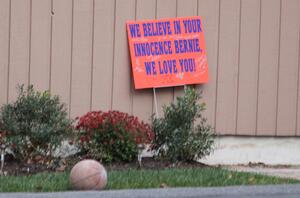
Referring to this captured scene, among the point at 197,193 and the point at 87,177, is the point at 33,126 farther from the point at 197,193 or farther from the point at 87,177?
the point at 197,193

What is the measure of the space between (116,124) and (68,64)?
145 centimetres

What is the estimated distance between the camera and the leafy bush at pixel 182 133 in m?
12.0

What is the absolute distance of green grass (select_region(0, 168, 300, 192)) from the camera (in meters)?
9.34

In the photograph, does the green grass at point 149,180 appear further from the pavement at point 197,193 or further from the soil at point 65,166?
the soil at point 65,166

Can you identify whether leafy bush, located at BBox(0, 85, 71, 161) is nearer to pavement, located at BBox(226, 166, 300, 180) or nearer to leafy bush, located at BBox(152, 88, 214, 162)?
leafy bush, located at BBox(152, 88, 214, 162)

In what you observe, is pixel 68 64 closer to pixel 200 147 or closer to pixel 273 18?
pixel 200 147

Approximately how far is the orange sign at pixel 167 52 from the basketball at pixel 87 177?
3540 mm

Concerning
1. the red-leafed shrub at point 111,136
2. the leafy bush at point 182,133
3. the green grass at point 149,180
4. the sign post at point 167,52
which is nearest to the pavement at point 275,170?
the leafy bush at point 182,133

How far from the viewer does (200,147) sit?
1206 centimetres

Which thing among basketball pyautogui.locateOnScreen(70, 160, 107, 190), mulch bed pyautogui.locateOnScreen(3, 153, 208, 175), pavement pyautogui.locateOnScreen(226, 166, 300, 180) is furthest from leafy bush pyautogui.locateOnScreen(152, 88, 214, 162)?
basketball pyautogui.locateOnScreen(70, 160, 107, 190)

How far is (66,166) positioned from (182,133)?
193 cm

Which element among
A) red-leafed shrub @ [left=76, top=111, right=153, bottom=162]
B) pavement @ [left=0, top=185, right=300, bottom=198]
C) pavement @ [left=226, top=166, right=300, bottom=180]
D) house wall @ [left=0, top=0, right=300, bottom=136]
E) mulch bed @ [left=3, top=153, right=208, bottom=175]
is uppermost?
house wall @ [left=0, top=0, right=300, bottom=136]

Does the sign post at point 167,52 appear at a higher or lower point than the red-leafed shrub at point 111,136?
higher

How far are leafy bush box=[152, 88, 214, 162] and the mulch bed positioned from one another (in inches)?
6.1
